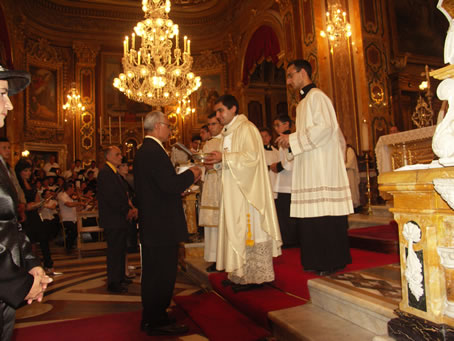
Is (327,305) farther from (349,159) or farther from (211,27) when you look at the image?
(211,27)

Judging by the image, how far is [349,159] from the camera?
279 inches

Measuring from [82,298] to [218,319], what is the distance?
6.39 feet

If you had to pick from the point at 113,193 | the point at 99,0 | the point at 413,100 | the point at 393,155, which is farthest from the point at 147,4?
the point at 99,0

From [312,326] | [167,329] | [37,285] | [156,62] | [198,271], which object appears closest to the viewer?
[37,285]

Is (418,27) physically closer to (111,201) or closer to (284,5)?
(284,5)

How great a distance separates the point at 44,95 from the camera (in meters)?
15.1

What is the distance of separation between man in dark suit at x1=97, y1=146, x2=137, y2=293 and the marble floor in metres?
0.19

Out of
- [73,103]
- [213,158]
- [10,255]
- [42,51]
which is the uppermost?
[42,51]

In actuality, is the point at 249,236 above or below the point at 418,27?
below

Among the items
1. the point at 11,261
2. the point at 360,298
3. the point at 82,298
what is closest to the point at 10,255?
the point at 11,261

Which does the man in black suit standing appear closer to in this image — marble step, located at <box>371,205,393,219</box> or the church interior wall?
marble step, located at <box>371,205,393,219</box>

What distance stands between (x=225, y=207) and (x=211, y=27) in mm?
15613

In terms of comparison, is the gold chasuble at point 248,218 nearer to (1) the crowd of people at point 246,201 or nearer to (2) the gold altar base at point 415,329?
(1) the crowd of people at point 246,201

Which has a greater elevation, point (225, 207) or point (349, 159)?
point (349, 159)
